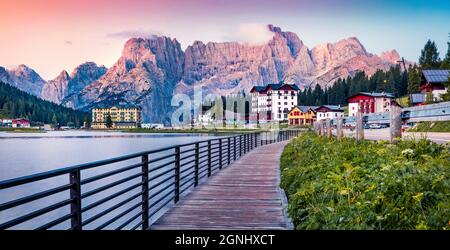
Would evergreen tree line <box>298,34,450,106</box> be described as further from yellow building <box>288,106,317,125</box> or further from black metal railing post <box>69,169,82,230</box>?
black metal railing post <box>69,169,82,230</box>

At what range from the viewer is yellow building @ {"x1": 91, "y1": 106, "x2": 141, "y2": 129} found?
16812cm

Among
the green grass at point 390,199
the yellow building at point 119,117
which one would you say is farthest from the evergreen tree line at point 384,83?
the yellow building at point 119,117

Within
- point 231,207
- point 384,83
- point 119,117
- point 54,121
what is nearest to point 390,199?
point 231,207

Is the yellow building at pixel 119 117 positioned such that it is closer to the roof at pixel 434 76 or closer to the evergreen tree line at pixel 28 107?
the evergreen tree line at pixel 28 107

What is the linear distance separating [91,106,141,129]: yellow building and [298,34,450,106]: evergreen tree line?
7847 centimetres

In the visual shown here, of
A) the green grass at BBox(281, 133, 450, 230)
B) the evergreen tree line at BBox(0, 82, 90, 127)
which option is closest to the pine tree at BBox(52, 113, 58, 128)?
the evergreen tree line at BBox(0, 82, 90, 127)

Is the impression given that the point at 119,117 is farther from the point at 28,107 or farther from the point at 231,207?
the point at 231,207

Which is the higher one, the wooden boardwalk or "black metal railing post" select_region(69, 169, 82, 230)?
"black metal railing post" select_region(69, 169, 82, 230)

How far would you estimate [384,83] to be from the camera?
62.7 metres

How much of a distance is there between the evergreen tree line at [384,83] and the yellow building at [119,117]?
78472 millimetres
